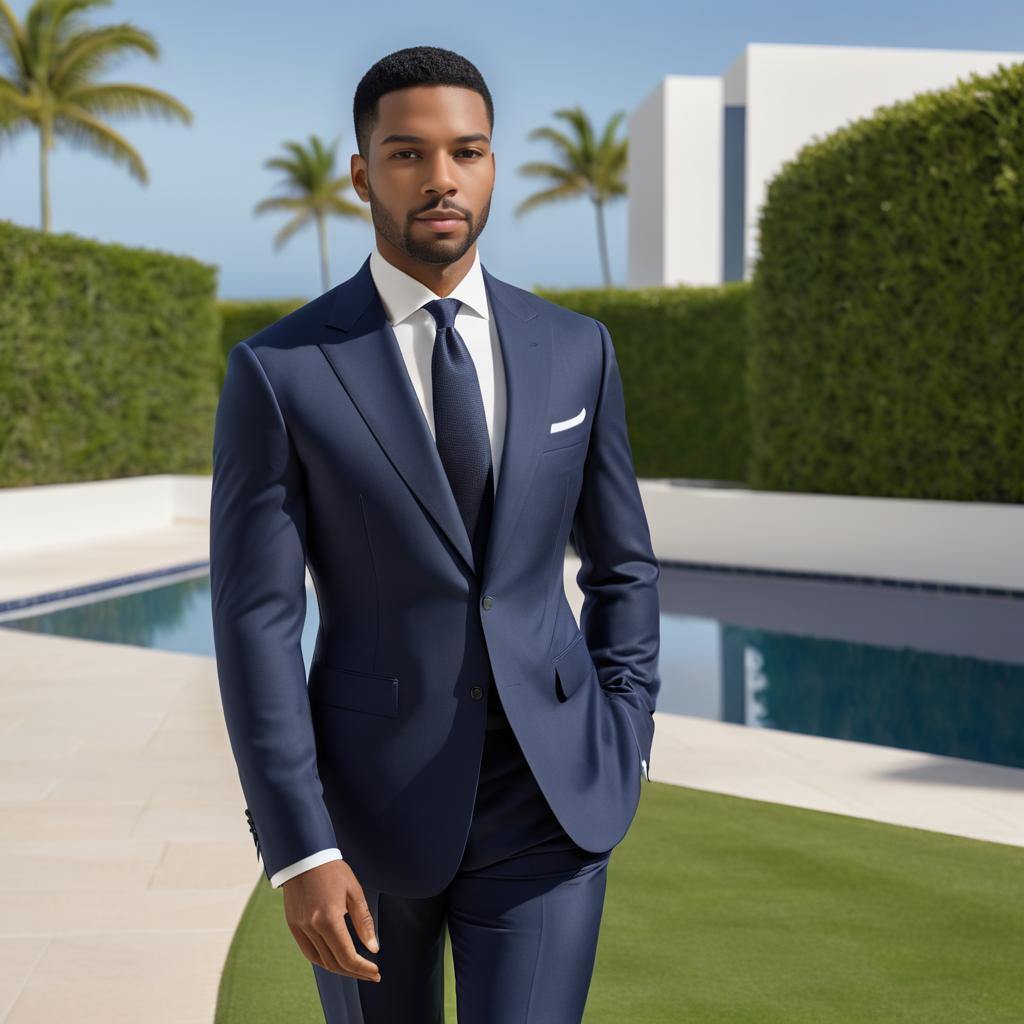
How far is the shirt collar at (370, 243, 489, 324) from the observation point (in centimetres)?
210

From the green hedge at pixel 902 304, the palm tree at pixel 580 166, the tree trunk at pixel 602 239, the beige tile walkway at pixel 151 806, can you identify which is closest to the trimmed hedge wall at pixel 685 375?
the green hedge at pixel 902 304

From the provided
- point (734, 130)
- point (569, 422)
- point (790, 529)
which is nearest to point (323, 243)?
point (734, 130)

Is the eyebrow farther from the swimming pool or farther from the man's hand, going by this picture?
the swimming pool

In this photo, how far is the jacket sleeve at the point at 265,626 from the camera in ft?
6.22

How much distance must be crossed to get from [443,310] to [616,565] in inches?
21.4

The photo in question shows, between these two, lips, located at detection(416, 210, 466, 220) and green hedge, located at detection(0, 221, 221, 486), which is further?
green hedge, located at detection(0, 221, 221, 486)

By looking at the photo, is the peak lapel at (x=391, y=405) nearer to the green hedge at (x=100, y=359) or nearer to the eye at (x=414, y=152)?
the eye at (x=414, y=152)

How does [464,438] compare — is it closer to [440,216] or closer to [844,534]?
[440,216]

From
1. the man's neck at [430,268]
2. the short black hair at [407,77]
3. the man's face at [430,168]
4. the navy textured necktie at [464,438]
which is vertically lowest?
the navy textured necktie at [464,438]

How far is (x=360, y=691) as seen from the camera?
2.03 meters

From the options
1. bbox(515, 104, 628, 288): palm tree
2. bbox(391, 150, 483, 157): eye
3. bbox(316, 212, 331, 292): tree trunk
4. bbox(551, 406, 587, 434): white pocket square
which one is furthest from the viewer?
bbox(316, 212, 331, 292): tree trunk

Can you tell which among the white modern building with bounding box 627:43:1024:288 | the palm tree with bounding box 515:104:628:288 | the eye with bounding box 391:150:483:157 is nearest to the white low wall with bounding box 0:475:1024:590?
the eye with bounding box 391:150:483:157

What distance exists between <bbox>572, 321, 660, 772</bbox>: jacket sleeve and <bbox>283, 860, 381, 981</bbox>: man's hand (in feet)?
1.89

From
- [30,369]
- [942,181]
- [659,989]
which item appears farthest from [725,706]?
[30,369]
